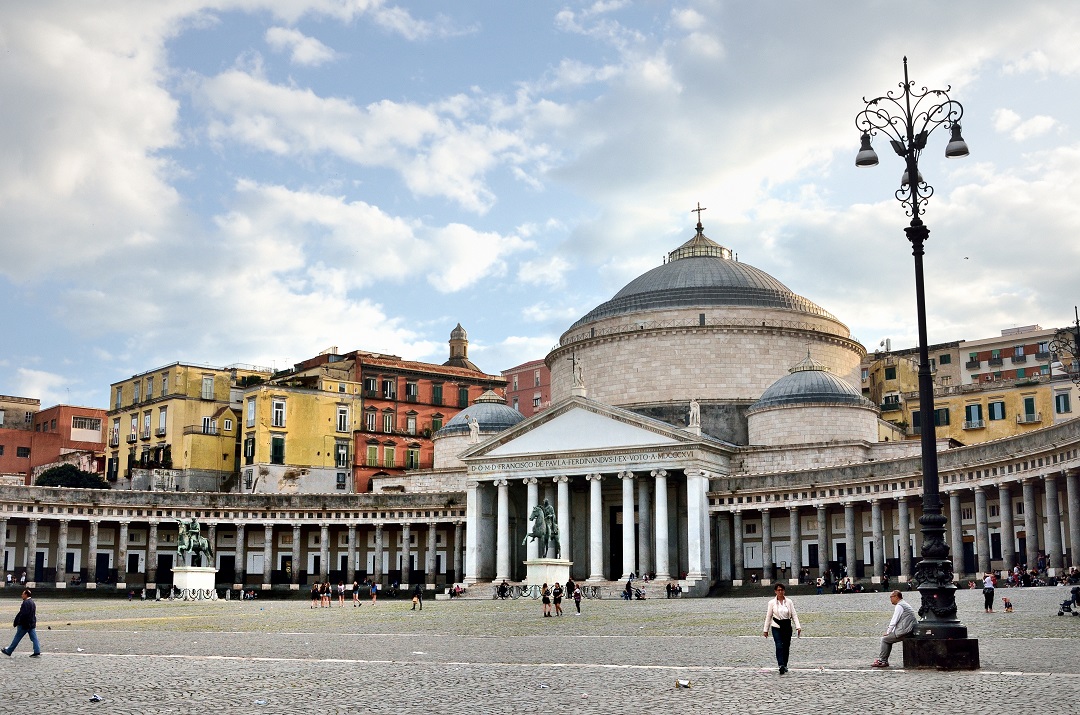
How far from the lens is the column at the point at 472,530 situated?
2795 inches

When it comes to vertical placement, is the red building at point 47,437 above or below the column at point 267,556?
above

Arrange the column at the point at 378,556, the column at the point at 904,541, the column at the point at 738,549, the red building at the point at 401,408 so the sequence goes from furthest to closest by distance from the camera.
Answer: the red building at the point at 401,408 → the column at the point at 378,556 → the column at the point at 738,549 → the column at the point at 904,541

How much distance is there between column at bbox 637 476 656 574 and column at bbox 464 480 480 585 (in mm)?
9554

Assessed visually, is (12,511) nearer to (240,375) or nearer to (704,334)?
(240,375)

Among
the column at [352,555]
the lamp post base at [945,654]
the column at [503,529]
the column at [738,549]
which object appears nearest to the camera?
the lamp post base at [945,654]

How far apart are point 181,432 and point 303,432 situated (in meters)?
8.61

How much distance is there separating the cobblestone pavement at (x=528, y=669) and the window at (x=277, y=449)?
165 ft

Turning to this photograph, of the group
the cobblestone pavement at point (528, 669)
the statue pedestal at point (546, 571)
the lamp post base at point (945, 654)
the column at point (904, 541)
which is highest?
the column at point (904, 541)

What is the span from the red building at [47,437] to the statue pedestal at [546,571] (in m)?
48.8

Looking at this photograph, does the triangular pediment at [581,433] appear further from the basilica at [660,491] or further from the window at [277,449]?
the window at [277,449]

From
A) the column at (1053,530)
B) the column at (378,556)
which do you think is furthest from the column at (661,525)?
the column at (1053,530)

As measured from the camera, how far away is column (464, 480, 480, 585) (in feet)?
233

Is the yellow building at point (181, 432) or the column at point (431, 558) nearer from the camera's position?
the column at point (431, 558)

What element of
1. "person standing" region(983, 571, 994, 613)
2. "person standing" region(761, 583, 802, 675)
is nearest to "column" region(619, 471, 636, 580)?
"person standing" region(983, 571, 994, 613)
